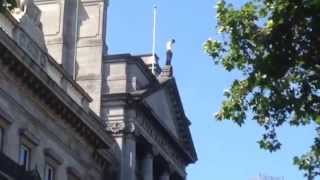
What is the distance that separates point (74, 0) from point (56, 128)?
15.0 m

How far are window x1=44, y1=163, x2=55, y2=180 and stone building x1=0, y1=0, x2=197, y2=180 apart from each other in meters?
0.08

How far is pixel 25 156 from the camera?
2092 inches

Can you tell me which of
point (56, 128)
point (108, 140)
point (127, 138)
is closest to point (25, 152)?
point (56, 128)

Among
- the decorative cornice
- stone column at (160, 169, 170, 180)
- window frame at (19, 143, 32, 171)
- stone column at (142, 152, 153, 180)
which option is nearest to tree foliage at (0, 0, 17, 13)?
the decorative cornice

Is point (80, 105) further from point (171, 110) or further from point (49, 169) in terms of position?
point (171, 110)

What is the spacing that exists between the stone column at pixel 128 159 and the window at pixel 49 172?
407 inches

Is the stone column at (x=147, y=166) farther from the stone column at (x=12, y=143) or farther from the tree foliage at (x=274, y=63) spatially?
the tree foliage at (x=274, y=63)

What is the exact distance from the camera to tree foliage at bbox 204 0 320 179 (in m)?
30.8

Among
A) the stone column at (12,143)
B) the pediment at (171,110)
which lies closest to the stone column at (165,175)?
the pediment at (171,110)

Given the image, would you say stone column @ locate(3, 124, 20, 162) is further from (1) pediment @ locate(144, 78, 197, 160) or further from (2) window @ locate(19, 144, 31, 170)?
(1) pediment @ locate(144, 78, 197, 160)

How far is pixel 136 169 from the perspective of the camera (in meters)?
69.6

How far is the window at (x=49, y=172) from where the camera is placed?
5544 cm

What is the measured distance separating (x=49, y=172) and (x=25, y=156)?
3.23 meters

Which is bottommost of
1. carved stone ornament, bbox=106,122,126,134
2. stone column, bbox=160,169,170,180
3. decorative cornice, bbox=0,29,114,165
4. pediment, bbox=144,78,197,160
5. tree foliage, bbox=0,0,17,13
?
tree foliage, bbox=0,0,17,13
